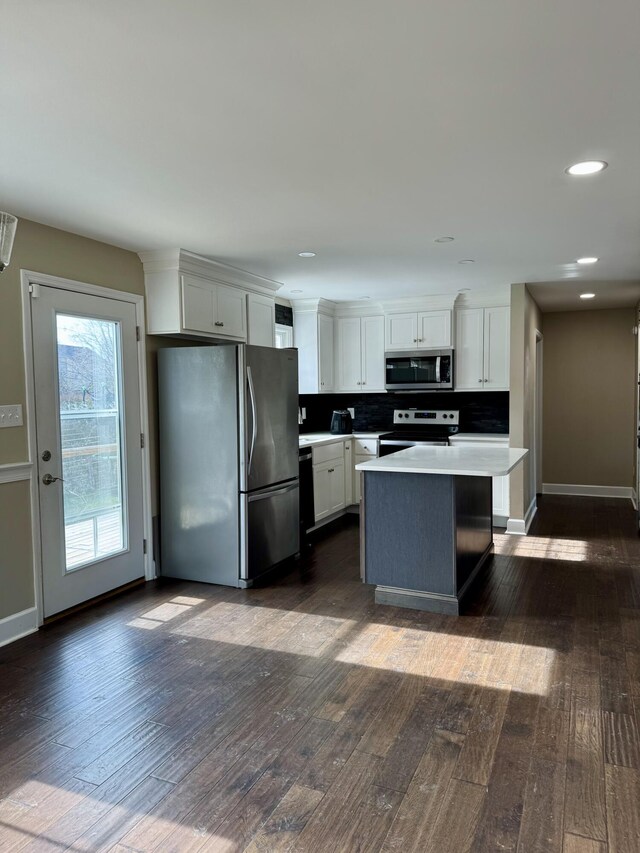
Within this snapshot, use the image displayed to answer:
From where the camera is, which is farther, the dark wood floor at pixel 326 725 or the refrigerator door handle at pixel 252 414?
the refrigerator door handle at pixel 252 414

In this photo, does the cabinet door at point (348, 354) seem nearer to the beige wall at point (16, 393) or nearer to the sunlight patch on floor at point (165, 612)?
the sunlight patch on floor at point (165, 612)

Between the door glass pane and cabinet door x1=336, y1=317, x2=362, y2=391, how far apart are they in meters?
3.21

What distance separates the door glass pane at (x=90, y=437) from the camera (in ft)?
11.7

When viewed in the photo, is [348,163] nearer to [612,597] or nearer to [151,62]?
[151,62]

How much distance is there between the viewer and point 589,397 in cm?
738

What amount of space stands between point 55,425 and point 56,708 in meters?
1.59

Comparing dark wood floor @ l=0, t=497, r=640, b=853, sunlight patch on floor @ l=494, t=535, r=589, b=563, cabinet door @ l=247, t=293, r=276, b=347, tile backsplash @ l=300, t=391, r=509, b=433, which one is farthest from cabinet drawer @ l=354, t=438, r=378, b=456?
dark wood floor @ l=0, t=497, r=640, b=853

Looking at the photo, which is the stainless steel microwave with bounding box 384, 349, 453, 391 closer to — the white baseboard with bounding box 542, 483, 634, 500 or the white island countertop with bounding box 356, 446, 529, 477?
the white island countertop with bounding box 356, 446, 529, 477

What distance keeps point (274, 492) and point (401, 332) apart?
9.02 ft

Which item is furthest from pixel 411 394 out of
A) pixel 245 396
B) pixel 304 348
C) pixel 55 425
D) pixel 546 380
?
pixel 55 425

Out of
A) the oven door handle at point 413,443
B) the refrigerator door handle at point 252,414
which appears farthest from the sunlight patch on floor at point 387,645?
the oven door handle at point 413,443

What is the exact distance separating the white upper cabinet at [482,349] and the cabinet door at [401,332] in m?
0.46

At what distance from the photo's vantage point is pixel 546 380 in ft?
24.8

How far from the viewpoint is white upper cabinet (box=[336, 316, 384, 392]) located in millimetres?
6512
